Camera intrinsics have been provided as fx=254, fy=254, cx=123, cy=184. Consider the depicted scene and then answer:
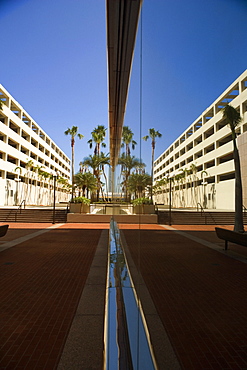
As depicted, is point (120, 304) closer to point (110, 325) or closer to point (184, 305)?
point (110, 325)

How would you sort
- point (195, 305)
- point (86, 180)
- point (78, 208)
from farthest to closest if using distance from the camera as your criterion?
point (86, 180) → point (78, 208) → point (195, 305)

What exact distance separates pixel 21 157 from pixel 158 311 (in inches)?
1514

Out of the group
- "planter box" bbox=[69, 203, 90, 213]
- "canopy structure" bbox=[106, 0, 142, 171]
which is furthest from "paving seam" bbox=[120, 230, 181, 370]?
"planter box" bbox=[69, 203, 90, 213]

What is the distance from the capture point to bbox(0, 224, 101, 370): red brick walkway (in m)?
2.14

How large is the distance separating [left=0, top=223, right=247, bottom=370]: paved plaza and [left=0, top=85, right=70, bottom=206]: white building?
27.8 metres

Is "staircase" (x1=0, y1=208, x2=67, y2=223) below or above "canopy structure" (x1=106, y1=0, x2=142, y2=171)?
below

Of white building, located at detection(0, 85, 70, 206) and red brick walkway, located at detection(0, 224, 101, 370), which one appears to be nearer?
red brick walkway, located at detection(0, 224, 101, 370)

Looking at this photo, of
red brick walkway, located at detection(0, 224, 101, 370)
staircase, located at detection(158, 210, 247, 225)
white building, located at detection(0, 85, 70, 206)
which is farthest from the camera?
white building, located at detection(0, 85, 70, 206)

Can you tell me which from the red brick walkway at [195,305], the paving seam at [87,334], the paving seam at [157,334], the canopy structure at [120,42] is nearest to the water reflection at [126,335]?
the paving seam at [157,334]

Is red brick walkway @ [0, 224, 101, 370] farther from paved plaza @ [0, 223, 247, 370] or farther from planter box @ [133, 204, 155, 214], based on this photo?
planter box @ [133, 204, 155, 214]

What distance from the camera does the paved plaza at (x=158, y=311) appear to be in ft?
3.98

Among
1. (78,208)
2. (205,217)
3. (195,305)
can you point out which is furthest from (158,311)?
(78,208)

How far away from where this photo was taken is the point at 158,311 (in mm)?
1445

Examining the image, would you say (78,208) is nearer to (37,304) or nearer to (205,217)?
(37,304)
